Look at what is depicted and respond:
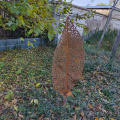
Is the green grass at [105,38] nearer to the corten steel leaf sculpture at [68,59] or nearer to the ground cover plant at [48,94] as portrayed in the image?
the ground cover plant at [48,94]

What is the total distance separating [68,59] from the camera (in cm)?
190

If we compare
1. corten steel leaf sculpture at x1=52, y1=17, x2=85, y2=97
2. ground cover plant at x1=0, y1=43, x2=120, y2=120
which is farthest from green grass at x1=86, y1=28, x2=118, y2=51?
corten steel leaf sculpture at x1=52, y1=17, x2=85, y2=97

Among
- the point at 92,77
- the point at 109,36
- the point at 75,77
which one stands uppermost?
the point at 109,36

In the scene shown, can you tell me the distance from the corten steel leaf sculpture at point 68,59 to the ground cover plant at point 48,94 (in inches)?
15.0

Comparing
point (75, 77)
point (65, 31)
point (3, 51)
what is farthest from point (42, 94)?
point (3, 51)

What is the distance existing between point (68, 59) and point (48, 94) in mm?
971

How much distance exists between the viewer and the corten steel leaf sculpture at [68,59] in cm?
181

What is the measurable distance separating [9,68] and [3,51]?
1.33 metres

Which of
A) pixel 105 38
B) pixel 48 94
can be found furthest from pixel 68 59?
pixel 105 38

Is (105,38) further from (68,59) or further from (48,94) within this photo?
(48,94)

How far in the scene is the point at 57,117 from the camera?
5.98ft

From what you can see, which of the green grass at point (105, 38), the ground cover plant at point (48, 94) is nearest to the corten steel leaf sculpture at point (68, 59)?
the ground cover plant at point (48, 94)

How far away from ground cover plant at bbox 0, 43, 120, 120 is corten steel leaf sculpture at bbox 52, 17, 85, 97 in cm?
38

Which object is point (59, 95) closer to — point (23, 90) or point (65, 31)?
point (23, 90)
